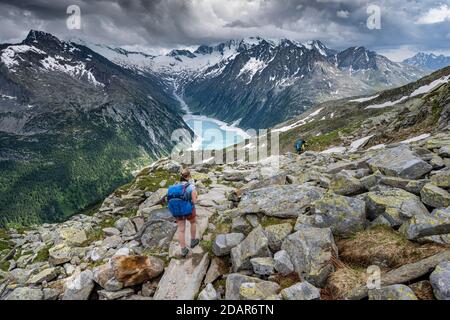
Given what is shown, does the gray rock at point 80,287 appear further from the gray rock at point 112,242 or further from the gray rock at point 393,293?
the gray rock at point 393,293

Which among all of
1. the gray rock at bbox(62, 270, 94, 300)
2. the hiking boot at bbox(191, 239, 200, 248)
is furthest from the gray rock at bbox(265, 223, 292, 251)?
the gray rock at bbox(62, 270, 94, 300)

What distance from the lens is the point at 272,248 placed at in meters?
11.9

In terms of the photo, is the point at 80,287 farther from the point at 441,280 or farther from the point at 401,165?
the point at 401,165

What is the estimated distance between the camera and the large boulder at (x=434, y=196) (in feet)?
37.4

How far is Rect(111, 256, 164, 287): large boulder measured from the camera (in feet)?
39.5

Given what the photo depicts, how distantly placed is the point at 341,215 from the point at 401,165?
208 inches

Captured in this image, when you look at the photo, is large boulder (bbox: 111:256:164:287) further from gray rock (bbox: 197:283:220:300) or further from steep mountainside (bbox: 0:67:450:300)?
gray rock (bbox: 197:283:220:300)

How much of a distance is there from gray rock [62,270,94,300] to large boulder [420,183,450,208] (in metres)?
13.3

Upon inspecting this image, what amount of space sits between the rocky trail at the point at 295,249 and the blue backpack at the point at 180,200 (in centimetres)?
170

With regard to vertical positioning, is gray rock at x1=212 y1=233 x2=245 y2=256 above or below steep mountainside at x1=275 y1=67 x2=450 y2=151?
below

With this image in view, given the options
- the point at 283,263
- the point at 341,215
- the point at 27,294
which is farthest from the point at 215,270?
the point at 27,294

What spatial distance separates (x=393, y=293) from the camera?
26.2 ft
